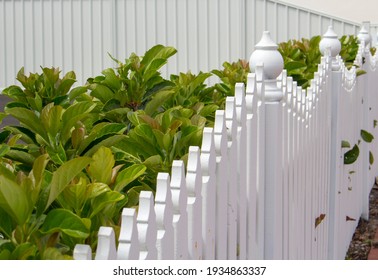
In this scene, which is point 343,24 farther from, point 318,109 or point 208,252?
point 208,252

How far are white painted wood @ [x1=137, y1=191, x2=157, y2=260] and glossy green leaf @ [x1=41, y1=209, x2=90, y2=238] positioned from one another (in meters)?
0.12

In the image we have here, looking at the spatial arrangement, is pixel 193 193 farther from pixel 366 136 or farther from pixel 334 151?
pixel 366 136

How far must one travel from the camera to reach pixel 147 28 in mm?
15281

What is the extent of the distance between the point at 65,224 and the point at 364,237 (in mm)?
5914

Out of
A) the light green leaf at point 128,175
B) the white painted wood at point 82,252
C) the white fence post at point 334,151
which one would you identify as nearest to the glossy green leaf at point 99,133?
the light green leaf at point 128,175

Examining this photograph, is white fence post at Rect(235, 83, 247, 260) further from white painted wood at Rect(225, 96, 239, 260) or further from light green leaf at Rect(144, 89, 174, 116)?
light green leaf at Rect(144, 89, 174, 116)

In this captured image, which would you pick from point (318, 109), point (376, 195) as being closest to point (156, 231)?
point (318, 109)

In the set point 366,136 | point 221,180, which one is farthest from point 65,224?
point 366,136

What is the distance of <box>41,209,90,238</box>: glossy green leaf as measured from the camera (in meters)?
2.06

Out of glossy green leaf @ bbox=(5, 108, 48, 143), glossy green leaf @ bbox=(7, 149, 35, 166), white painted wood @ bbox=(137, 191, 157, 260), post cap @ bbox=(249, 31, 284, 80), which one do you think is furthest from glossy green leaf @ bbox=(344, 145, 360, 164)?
white painted wood @ bbox=(137, 191, 157, 260)

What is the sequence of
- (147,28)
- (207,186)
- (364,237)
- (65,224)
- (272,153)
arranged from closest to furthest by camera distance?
(65,224) → (207,186) → (272,153) → (364,237) → (147,28)

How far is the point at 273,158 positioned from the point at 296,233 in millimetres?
744

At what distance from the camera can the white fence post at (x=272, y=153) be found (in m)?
3.79

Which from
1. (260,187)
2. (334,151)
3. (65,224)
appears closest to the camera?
(65,224)
